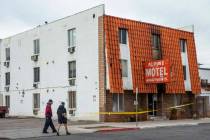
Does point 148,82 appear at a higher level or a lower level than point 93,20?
lower

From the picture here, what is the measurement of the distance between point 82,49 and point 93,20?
264 centimetres

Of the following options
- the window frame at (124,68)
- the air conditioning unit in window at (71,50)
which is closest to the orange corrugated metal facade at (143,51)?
the window frame at (124,68)

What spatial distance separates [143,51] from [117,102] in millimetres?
4952

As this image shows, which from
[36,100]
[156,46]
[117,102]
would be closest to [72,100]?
[117,102]

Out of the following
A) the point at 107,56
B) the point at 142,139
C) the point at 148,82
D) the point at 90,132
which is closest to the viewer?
the point at 142,139

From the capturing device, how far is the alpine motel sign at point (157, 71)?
3538 centimetres

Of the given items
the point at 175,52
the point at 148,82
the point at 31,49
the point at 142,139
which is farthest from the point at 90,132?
the point at 31,49

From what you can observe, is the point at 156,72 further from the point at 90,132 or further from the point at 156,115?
the point at 90,132

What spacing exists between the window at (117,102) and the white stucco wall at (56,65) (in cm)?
134

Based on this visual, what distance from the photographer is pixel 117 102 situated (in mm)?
36188

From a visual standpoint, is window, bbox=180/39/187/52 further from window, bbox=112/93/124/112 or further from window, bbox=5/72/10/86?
window, bbox=5/72/10/86

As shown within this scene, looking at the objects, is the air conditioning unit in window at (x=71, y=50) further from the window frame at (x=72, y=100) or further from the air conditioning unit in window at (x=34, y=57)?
the air conditioning unit in window at (x=34, y=57)

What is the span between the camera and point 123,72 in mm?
36500

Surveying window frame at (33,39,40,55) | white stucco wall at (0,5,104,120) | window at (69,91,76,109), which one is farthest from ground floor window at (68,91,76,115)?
window frame at (33,39,40,55)
